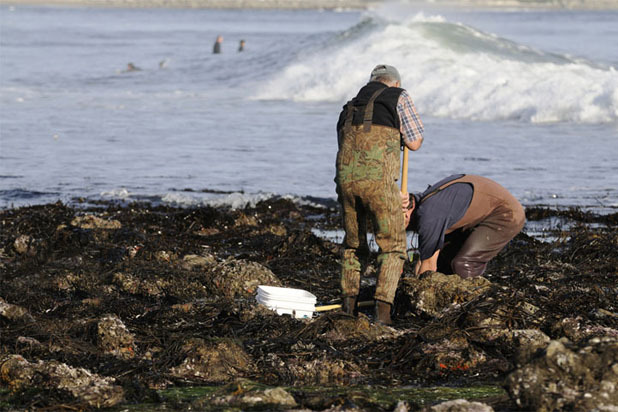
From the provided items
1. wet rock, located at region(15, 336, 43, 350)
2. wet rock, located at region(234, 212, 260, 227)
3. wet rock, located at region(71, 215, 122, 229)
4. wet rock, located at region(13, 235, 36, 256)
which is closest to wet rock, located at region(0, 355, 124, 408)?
wet rock, located at region(15, 336, 43, 350)

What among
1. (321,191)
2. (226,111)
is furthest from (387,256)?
(226,111)

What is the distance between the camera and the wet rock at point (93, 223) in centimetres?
1034

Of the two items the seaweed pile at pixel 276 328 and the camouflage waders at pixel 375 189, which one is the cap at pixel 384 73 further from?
the seaweed pile at pixel 276 328

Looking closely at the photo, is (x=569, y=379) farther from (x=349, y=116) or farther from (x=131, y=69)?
(x=131, y=69)

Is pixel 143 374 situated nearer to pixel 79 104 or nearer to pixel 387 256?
pixel 387 256

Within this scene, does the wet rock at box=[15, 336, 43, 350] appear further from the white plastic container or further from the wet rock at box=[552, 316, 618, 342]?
the wet rock at box=[552, 316, 618, 342]

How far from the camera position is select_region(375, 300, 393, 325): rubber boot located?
6.72 meters

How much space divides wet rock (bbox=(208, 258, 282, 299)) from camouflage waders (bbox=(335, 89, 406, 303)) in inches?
47.5

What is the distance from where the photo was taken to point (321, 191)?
1410cm

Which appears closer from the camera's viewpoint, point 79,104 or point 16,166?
point 16,166

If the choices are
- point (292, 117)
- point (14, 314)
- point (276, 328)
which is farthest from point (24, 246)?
point (292, 117)

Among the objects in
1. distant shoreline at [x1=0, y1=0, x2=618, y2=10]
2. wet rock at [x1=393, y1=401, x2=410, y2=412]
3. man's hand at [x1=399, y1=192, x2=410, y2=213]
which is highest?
man's hand at [x1=399, y1=192, x2=410, y2=213]

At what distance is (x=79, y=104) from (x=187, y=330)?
72.7 feet

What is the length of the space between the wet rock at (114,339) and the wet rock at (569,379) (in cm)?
263
